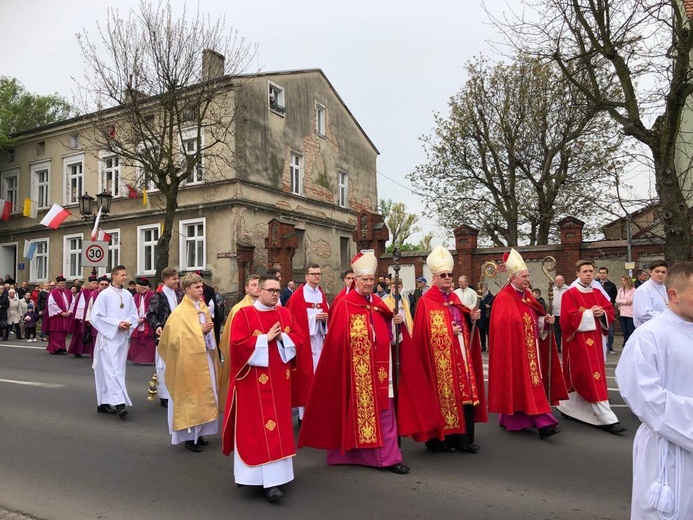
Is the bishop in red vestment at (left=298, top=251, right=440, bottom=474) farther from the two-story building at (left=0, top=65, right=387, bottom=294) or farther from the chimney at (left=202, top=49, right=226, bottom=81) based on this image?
the two-story building at (left=0, top=65, right=387, bottom=294)

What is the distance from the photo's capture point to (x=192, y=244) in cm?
2488

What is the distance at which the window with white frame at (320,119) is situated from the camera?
29562 mm

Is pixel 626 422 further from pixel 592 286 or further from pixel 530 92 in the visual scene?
pixel 530 92

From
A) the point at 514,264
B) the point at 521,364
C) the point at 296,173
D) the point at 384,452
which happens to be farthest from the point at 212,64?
the point at 384,452

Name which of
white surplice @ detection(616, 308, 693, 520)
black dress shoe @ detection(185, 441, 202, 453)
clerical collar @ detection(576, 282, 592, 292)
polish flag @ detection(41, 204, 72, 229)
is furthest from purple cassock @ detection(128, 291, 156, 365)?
polish flag @ detection(41, 204, 72, 229)

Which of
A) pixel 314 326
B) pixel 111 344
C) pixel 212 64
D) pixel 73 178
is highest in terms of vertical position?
pixel 212 64

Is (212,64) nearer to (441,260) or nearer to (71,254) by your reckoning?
(71,254)

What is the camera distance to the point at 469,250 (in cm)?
1917

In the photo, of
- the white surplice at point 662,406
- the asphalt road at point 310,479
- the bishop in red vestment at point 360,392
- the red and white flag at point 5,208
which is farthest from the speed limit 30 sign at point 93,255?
the white surplice at point 662,406

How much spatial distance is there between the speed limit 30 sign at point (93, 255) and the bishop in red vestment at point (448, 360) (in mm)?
13823

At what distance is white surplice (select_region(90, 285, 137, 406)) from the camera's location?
7996 mm

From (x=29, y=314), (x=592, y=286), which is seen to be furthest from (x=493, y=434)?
(x=29, y=314)

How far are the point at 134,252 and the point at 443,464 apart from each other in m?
23.2

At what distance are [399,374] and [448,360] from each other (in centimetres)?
72
